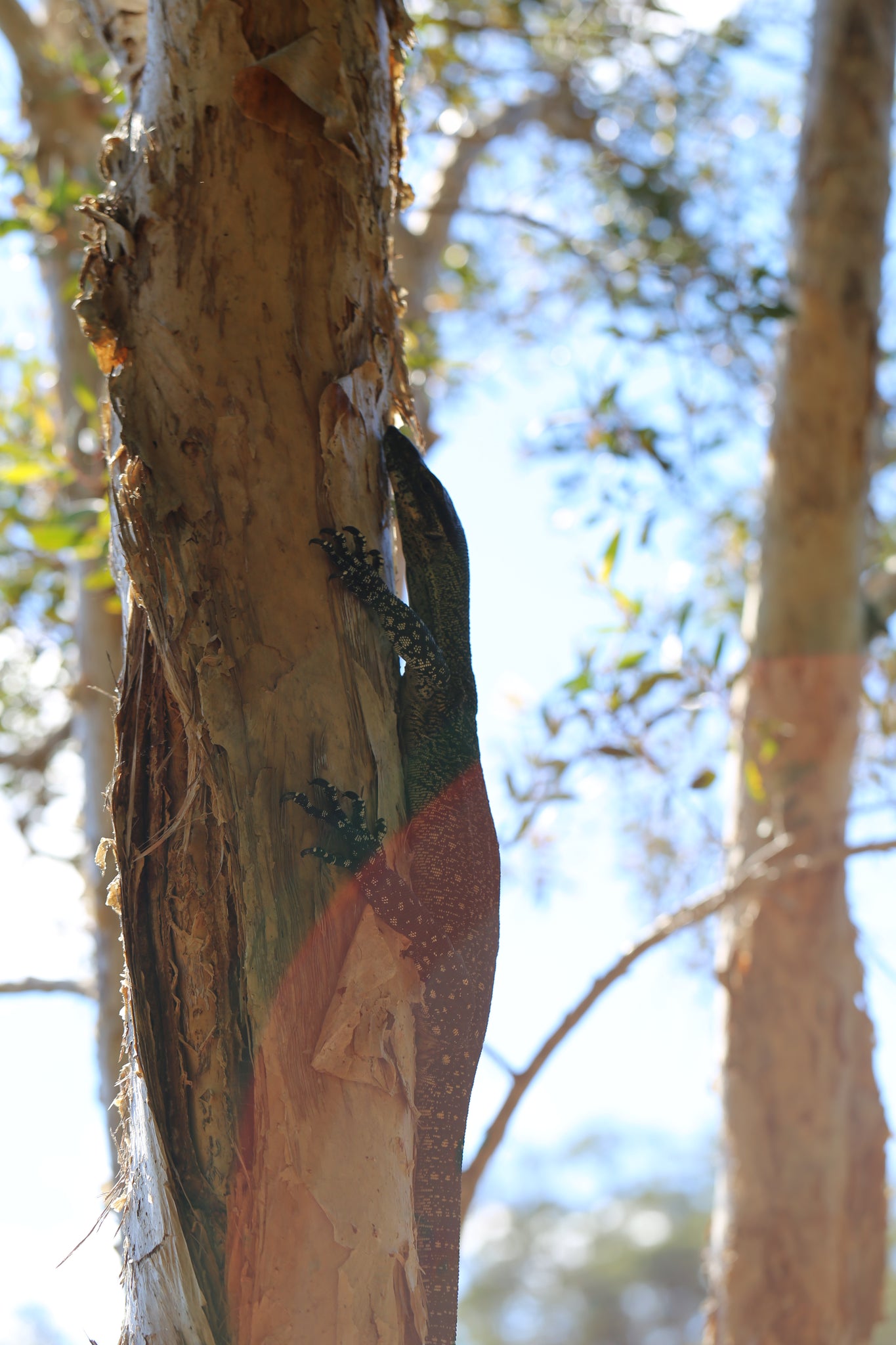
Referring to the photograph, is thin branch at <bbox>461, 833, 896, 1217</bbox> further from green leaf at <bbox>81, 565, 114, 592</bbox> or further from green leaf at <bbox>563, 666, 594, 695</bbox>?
green leaf at <bbox>81, 565, 114, 592</bbox>

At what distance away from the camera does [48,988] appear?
407 centimetres

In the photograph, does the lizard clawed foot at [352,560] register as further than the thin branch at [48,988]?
No

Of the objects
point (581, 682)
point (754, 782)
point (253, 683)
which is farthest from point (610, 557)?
point (253, 683)

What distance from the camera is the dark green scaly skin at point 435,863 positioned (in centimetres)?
208

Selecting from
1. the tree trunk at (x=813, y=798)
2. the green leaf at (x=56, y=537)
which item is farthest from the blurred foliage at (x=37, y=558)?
the tree trunk at (x=813, y=798)

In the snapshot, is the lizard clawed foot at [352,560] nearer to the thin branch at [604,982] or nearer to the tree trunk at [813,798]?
the thin branch at [604,982]

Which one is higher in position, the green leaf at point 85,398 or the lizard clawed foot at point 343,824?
the green leaf at point 85,398

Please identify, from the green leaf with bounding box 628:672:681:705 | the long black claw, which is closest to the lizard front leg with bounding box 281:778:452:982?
the long black claw

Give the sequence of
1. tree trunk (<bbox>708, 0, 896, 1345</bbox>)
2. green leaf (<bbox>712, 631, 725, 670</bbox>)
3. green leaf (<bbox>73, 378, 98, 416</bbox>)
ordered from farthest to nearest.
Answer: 1. green leaf (<bbox>73, 378, 98, 416</bbox>)
2. tree trunk (<bbox>708, 0, 896, 1345</bbox>)
3. green leaf (<bbox>712, 631, 725, 670</bbox>)

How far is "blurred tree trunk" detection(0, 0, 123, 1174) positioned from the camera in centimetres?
442

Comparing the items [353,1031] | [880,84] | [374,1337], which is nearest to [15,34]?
[880,84]

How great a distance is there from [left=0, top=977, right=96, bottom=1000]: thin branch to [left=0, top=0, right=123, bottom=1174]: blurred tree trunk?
6cm

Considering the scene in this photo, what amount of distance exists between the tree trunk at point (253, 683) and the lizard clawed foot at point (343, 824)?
3cm

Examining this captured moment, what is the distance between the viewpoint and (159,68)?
2354mm
